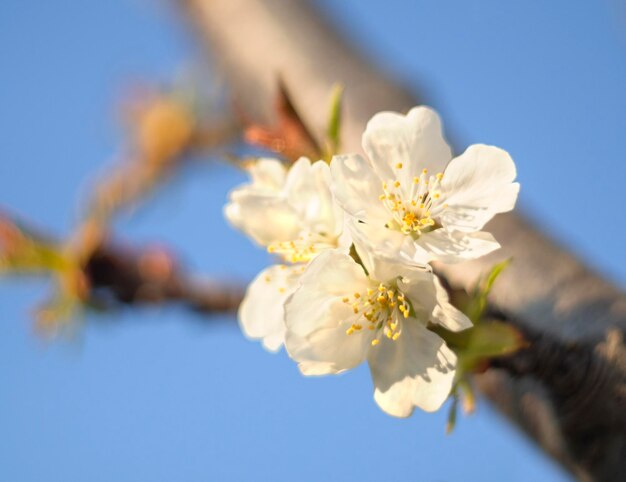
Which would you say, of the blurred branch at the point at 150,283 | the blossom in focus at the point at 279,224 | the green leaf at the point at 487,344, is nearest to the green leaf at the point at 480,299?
the green leaf at the point at 487,344

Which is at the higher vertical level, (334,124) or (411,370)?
(334,124)

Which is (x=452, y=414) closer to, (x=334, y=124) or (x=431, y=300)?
(x=431, y=300)

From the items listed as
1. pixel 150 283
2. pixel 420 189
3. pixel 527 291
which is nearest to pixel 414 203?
pixel 420 189

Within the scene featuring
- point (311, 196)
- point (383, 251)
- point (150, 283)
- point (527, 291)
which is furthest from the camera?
point (150, 283)

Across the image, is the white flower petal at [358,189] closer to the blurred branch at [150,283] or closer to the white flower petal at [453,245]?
the white flower petal at [453,245]

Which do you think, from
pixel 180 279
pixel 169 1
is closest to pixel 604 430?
pixel 180 279

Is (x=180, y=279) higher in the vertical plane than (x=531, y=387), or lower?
lower

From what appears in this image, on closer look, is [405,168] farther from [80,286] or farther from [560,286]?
[80,286]
